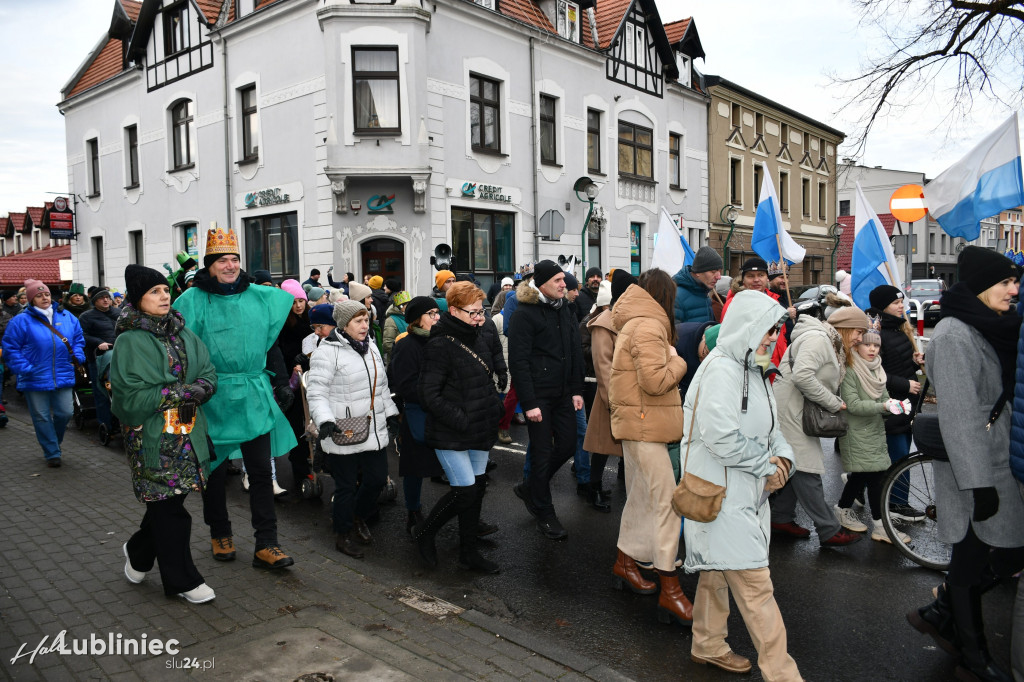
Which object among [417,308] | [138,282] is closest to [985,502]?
[417,308]

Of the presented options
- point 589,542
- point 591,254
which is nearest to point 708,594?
point 589,542

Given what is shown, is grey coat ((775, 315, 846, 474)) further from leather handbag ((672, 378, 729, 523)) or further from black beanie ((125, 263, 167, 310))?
black beanie ((125, 263, 167, 310))

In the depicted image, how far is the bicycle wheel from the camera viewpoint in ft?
16.3

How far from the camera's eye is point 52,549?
5.16 m

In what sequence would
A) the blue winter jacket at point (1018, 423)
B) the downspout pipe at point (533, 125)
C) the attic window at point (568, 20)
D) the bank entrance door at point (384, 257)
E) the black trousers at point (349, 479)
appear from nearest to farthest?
the blue winter jacket at point (1018, 423) → the black trousers at point (349, 479) → the bank entrance door at point (384, 257) → the downspout pipe at point (533, 125) → the attic window at point (568, 20)

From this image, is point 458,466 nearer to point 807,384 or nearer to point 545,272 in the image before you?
point 545,272

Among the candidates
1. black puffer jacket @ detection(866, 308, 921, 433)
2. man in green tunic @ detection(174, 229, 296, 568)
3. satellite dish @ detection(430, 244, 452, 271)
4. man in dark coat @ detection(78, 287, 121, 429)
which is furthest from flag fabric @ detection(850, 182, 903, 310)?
satellite dish @ detection(430, 244, 452, 271)

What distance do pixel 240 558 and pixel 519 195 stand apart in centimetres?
1525

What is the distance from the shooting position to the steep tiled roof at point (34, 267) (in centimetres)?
3919

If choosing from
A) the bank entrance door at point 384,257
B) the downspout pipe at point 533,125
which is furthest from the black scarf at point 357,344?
the downspout pipe at point 533,125

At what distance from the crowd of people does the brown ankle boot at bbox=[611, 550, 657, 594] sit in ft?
0.03

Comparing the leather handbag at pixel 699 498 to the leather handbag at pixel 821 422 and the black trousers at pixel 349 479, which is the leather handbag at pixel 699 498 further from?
the black trousers at pixel 349 479

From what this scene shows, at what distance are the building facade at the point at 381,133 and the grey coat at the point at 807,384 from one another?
39.6 ft

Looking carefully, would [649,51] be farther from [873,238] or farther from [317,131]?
[873,238]
